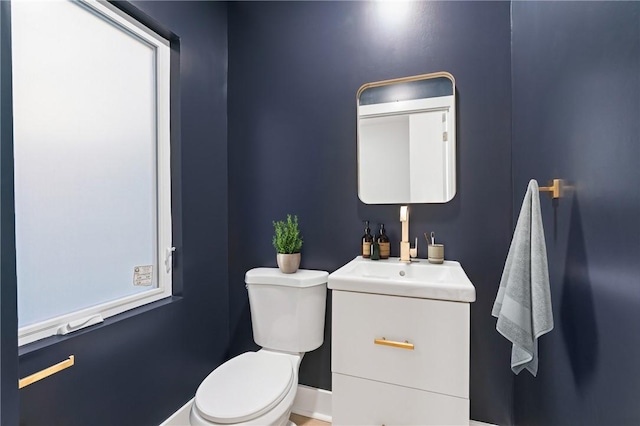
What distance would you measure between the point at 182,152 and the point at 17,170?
691 millimetres

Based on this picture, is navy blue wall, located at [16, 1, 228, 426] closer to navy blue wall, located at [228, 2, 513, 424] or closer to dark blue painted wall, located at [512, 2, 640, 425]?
navy blue wall, located at [228, 2, 513, 424]

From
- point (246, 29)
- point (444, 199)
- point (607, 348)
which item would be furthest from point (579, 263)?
point (246, 29)

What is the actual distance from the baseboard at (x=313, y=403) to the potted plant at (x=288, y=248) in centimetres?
72

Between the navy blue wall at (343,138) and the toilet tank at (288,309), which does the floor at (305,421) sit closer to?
the navy blue wall at (343,138)

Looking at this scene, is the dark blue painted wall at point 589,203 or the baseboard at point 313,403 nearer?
the dark blue painted wall at point 589,203

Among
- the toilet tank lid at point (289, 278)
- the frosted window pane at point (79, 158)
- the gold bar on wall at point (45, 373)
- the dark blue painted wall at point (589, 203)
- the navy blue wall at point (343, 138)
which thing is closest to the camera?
the dark blue painted wall at point (589, 203)

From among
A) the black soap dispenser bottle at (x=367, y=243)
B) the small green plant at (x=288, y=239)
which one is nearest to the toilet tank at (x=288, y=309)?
the small green plant at (x=288, y=239)

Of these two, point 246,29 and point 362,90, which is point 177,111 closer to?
point 246,29

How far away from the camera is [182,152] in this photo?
5.32ft

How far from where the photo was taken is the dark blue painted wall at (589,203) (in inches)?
22.8

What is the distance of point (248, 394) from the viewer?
1184mm

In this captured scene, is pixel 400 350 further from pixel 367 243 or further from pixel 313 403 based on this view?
pixel 313 403

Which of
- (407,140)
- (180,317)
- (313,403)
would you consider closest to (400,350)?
(313,403)

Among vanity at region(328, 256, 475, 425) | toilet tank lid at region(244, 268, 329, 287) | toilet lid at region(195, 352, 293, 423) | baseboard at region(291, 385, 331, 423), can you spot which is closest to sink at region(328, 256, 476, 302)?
vanity at region(328, 256, 475, 425)
